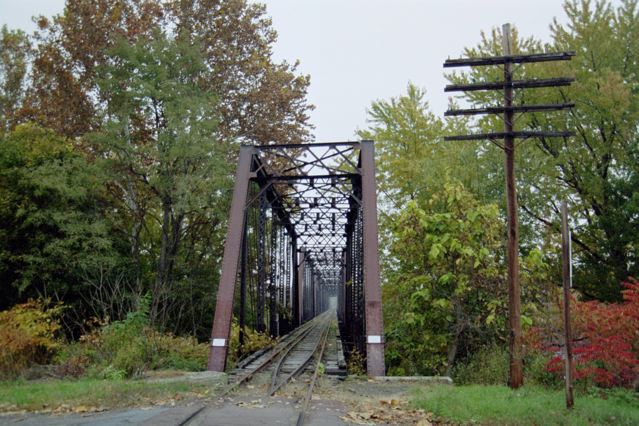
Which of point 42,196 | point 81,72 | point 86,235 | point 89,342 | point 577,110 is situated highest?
point 81,72

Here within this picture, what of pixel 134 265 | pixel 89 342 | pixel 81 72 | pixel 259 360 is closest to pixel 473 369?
pixel 259 360

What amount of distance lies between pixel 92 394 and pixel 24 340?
18.4ft

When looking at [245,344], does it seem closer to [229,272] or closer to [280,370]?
[280,370]

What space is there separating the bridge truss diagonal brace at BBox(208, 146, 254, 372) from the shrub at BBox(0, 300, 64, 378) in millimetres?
4498

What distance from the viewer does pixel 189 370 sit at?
1272cm

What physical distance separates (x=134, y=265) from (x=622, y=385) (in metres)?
16.4

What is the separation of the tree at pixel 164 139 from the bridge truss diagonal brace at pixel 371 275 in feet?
19.3

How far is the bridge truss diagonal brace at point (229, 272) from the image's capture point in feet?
40.9

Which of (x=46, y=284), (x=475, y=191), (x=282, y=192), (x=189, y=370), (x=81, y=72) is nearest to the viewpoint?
(x=189, y=370)

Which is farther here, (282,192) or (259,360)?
(282,192)

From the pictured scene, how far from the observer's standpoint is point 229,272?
44.0 feet

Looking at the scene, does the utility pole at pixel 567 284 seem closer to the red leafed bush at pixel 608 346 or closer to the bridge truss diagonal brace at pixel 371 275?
the red leafed bush at pixel 608 346

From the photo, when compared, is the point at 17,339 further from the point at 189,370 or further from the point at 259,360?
the point at 259,360

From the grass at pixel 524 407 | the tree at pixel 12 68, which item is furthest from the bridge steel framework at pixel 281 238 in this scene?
the tree at pixel 12 68
